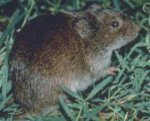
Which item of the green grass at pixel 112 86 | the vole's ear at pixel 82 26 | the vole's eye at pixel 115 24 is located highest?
the vole's ear at pixel 82 26

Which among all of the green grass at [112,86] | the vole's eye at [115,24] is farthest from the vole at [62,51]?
the green grass at [112,86]

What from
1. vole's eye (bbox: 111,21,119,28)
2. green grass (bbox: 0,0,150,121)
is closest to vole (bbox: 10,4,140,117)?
vole's eye (bbox: 111,21,119,28)

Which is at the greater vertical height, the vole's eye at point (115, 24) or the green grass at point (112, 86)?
the vole's eye at point (115, 24)

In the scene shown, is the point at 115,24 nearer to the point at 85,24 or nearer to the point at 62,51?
the point at 85,24

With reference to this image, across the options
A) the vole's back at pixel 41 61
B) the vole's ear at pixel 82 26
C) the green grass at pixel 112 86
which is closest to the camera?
the vole's back at pixel 41 61

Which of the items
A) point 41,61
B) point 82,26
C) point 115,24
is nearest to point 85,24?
point 82,26

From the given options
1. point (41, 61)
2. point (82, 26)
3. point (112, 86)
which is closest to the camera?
point (41, 61)

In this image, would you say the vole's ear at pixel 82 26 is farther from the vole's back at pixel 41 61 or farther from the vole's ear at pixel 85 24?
the vole's back at pixel 41 61
